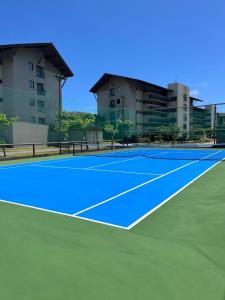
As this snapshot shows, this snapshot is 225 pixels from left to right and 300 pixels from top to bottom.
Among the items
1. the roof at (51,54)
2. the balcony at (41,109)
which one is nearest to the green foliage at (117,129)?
the balcony at (41,109)

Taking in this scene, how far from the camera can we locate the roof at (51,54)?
37522 millimetres

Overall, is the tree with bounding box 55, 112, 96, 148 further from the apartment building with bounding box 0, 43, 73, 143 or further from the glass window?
the glass window

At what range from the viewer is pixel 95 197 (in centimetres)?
604

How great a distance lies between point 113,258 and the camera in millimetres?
3076

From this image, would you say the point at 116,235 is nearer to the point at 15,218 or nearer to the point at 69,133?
the point at 15,218

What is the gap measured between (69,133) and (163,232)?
2980 cm

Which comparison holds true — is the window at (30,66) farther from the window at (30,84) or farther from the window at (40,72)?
the window at (30,84)

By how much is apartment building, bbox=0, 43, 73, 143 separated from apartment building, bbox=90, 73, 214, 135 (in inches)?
259

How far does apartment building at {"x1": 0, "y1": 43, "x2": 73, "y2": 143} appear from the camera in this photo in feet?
98.9

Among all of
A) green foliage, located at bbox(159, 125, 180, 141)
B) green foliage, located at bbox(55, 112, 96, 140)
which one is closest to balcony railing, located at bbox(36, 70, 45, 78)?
green foliage, located at bbox(55, 112, 96, 140)

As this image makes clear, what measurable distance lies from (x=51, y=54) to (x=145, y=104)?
3026cm

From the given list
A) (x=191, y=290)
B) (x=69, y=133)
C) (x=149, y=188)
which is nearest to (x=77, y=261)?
(x=191, y=290)

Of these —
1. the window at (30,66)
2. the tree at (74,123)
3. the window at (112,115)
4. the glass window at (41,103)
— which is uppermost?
the window at (30,66)

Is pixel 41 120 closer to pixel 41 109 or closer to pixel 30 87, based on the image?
pixel 41 109
